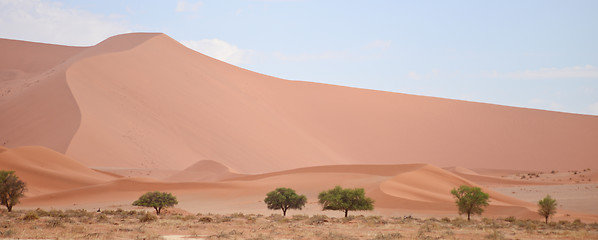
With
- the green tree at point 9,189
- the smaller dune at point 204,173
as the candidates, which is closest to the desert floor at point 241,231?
the green tree at point 9,189

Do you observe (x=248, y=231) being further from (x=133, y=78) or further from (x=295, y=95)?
(x=295, y=95)

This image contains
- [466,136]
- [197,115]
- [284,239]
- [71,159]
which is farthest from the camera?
[466,136]

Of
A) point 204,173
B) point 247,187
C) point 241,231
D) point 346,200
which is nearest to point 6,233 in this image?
point 241,231

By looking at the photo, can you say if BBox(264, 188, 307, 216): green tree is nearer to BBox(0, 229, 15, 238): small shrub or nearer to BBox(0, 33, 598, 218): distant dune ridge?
BBox(0, 33, 598, 218): distant dune ridge

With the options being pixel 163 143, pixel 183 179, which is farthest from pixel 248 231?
pixel 163 143

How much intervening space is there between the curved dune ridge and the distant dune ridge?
0.21 m

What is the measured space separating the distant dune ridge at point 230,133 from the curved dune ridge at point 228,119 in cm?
21

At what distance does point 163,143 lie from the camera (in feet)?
219

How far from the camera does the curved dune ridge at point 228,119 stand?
2574 inches

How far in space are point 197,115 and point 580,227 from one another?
55.3 meters

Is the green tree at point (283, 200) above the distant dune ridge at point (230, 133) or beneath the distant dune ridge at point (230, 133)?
beneath

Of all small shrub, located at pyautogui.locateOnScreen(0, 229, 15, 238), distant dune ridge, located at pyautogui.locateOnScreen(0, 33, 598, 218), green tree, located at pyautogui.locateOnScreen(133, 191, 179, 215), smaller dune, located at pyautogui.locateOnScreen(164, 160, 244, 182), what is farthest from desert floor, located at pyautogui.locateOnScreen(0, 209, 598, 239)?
smaller dune, located at pyautogui.locateOnScreen(164, 160, 244, 182)

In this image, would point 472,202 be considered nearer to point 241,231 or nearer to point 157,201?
point 241,231

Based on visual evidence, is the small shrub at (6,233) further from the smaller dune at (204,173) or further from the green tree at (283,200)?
the smaller dune at (204,173)
